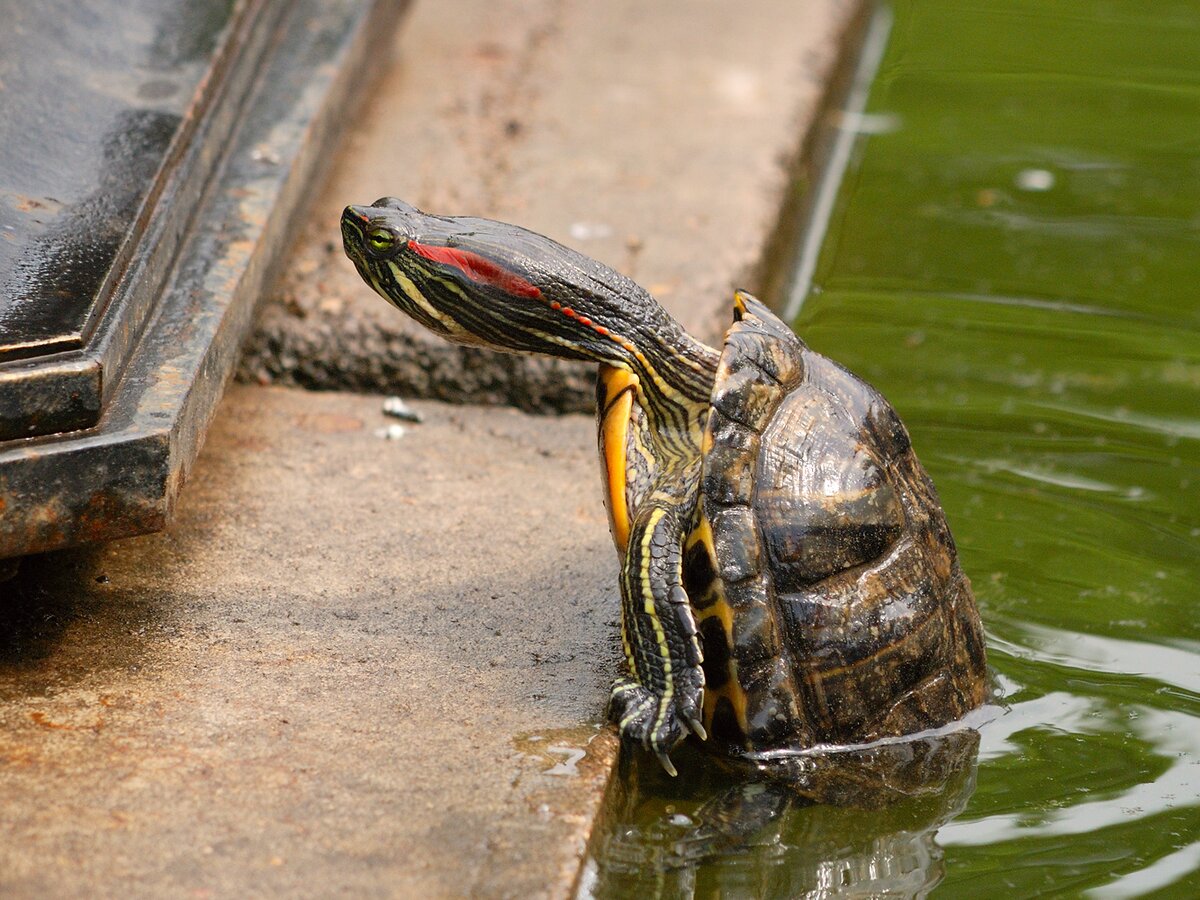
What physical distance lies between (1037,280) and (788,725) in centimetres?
286

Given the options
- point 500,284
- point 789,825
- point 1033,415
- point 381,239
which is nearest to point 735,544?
point 789,825

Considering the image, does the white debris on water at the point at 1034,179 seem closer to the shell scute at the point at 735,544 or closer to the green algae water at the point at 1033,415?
the green algae water at the point at 1033,415

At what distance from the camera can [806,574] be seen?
2.69 meters

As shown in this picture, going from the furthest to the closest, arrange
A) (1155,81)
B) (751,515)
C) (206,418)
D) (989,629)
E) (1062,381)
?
(1155,81) < (1062,381) < (989,629) < (206,418) < (751,515)

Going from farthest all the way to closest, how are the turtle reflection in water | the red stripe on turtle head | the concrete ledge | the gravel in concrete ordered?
the concrete ledge, the red stripe on turtle head, the turtle reflection in water, the gravel in concrete

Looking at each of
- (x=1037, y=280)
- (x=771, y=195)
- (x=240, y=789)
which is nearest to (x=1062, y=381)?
(x=1037, y=280)

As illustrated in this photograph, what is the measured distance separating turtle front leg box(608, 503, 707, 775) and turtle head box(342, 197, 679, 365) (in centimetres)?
51

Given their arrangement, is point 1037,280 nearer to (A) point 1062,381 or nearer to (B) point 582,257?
(A) point 1062,381

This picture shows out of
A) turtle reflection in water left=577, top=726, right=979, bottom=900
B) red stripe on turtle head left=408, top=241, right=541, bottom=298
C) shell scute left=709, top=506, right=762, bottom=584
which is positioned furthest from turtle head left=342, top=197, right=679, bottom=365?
turtle reflection in water left=577, top=726, right=979, bottom=900

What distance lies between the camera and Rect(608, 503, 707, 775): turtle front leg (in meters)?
2.59

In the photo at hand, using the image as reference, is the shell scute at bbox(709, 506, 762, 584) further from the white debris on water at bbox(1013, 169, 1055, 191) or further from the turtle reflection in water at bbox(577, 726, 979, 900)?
the white debris on water at bbox(1013, 169, 1055, 191)

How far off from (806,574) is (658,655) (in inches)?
12.4

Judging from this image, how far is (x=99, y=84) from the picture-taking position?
11.2 feet

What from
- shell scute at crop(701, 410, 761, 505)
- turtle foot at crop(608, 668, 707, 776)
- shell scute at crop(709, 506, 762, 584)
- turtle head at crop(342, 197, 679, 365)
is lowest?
turtle foot at crop(608, 668, 707, 776)
